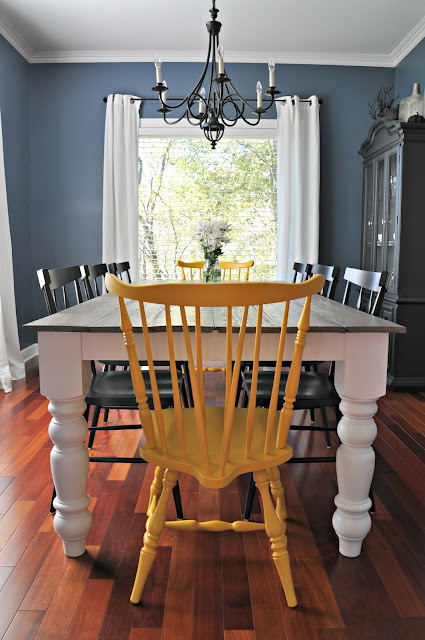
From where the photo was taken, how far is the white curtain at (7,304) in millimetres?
4055

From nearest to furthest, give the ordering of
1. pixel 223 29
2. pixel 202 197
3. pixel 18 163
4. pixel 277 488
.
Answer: pixel 277 488 → pixel 223 29 → pixel 18 163 → pixel 202 197

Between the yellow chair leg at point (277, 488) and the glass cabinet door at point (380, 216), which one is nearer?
the yellow chair leg at point (277, 488)

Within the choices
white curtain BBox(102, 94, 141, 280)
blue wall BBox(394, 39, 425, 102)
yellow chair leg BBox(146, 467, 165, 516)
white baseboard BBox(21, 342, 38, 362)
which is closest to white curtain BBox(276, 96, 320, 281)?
blue wall BBox(394, 39, 425, 102)

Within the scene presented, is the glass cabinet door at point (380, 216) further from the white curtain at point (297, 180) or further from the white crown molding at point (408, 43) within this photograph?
the white crown molding at point (408, 43)

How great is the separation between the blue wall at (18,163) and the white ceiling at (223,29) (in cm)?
21

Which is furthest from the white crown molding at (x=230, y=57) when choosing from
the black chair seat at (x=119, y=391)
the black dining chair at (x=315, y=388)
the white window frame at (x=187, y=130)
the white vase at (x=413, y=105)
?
the black chair seat at (x=119, y=391)

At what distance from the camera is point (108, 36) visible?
15.0 ft

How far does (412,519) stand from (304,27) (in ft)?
13.0

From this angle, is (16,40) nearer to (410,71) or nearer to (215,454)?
(410,71)

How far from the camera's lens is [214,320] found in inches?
70.6

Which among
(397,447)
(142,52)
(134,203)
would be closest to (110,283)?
(397,447)

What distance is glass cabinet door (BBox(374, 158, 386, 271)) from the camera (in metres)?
4.36

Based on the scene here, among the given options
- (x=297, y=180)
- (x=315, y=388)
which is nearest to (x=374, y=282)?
(x=315, y=388)

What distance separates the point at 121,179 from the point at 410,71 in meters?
2.75
